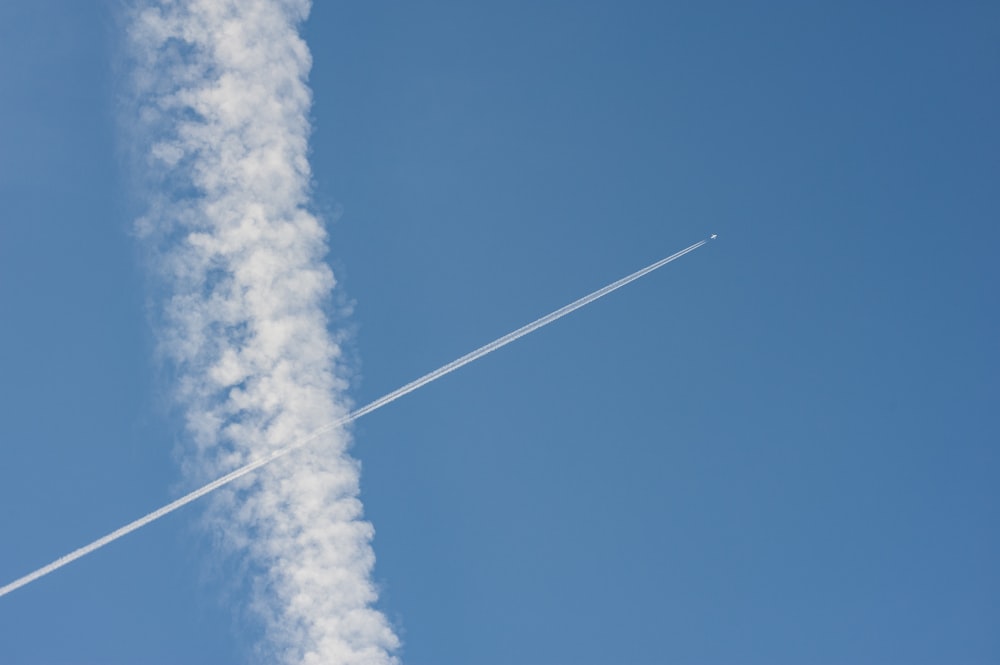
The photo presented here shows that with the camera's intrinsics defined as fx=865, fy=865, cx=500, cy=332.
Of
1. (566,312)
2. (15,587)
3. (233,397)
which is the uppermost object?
(566,312)

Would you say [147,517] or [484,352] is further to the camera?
[484,352]

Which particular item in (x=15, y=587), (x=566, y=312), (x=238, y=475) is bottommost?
(x=15, y=587)

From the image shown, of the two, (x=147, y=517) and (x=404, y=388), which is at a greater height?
(x=404, y=388)

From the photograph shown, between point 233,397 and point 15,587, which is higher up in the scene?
point 233,397

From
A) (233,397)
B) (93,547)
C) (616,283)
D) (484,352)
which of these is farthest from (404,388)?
(93,547)

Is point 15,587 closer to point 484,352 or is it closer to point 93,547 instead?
point 93,547

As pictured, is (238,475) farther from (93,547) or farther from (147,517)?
(93,547)

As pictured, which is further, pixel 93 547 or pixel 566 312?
pixel 566 312

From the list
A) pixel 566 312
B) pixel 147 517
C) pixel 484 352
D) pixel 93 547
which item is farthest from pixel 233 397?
pixel 566 312
